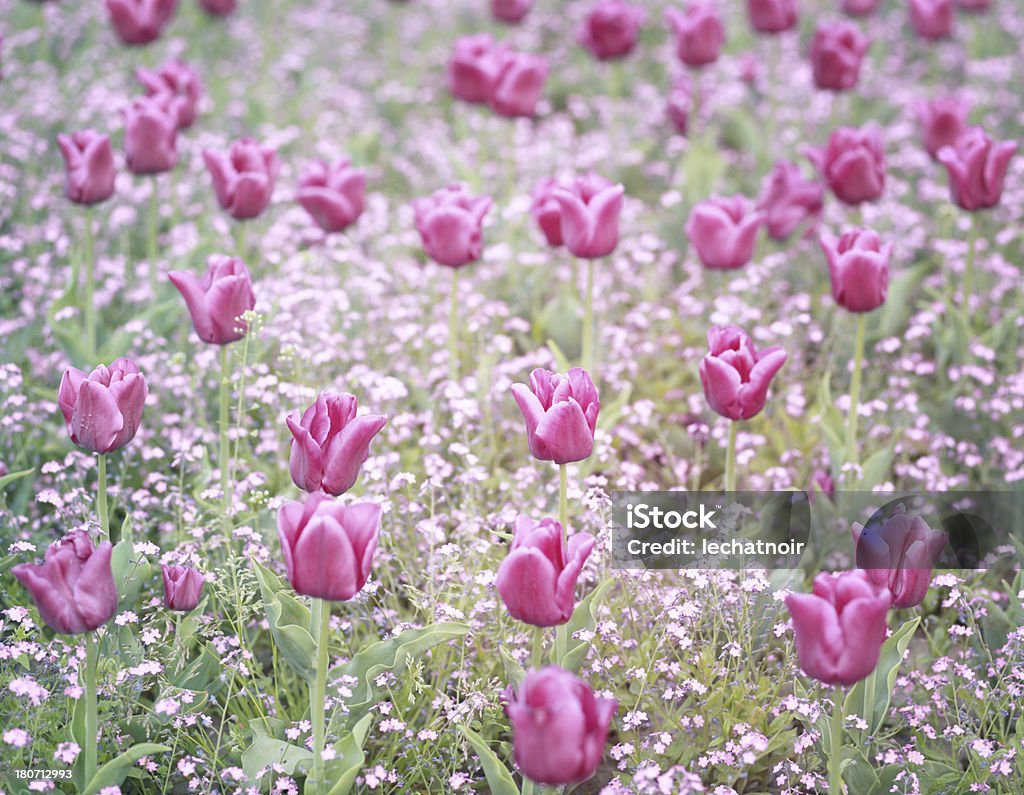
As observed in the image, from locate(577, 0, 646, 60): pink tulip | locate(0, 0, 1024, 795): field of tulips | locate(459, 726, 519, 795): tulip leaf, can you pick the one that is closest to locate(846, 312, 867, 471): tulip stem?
locate(0, 0, 1024, 795): field of tulips

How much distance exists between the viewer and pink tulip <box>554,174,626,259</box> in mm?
3262

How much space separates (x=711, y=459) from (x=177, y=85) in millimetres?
2484

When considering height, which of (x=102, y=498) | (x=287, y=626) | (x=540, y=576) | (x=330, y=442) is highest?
(x=330, y=442)

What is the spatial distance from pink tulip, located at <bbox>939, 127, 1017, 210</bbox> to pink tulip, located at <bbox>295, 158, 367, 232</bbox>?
189 cm

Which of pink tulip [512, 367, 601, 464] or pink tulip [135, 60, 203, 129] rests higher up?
pink tulip [135, 60, 203, 129]

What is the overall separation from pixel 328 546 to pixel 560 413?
1.93 ft

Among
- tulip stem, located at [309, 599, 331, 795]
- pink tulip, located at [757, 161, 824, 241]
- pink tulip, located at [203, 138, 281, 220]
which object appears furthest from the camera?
pink tulip, located at [757, 161, 824, 241]

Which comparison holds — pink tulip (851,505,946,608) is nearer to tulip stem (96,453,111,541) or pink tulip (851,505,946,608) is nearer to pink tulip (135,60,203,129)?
tulip stem (96,453,111,541)

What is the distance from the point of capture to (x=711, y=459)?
153 inches

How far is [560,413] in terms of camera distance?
7.87 feet

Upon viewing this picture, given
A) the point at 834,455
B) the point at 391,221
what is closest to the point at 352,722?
the point at 834,455

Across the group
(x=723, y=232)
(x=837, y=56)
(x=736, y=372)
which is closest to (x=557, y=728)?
(x=736, y=372)

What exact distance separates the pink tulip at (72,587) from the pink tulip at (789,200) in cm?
280

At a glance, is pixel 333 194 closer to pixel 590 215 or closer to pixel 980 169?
pixel 590 215
